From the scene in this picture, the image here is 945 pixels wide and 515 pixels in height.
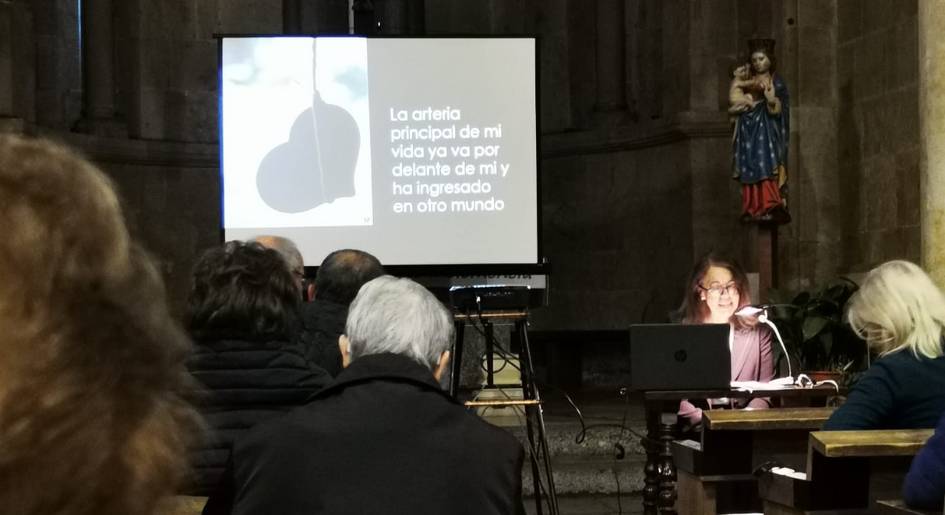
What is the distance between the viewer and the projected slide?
798 centimetres

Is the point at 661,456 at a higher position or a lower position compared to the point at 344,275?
lower

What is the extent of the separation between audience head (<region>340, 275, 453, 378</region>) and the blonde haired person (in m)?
1.45

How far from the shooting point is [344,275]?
4031 mm

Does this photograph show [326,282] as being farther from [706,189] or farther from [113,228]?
[706,189]

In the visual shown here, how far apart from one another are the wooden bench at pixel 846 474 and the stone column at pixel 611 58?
7.26 meters

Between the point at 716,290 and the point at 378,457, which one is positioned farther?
the point at 716,290

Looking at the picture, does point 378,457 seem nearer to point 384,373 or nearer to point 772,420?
point 384,373

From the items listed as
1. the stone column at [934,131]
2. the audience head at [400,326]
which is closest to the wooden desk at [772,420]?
the audience head at [400,326]

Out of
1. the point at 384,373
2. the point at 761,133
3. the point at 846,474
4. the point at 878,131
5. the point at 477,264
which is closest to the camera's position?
the point at 384,373

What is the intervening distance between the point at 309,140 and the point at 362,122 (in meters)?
0.33

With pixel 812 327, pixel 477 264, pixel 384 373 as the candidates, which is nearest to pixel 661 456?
pixel 812 327

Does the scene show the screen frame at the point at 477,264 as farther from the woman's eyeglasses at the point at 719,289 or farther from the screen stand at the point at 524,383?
the woman's eyeglasses at the point at 719,289

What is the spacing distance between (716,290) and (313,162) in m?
3.57

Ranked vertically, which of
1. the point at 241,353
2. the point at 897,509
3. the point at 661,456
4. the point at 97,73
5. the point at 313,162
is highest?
the point at 97,73
